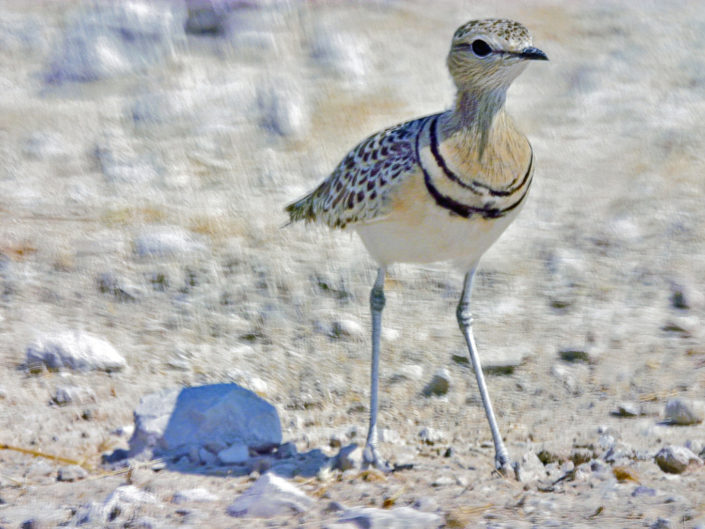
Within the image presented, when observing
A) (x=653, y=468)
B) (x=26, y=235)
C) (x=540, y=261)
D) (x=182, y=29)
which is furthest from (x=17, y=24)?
(x=653, y=468)

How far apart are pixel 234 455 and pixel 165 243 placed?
2.07m

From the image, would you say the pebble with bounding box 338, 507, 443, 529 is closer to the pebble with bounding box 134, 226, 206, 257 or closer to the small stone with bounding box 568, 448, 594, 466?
the small stone with bounding box 568, 448, 594, 466

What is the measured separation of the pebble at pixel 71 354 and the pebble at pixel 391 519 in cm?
158

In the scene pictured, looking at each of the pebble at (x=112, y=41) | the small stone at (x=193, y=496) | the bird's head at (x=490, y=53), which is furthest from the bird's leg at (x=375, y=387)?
the pebble at (x=112, y=41)

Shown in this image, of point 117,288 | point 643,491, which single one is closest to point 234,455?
point 643,491

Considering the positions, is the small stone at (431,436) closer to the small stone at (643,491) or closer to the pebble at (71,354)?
the small stone at (643,491)

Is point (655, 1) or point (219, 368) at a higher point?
point (655, 1)

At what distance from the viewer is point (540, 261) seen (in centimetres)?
570

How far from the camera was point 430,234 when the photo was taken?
147 inches

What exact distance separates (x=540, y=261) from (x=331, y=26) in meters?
3.78

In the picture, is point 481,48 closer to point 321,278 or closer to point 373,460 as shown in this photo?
point 373,460

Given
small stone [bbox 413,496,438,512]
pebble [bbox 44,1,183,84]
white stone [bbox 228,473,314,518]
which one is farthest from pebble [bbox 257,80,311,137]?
small stone [bbox 413,496,438,512]

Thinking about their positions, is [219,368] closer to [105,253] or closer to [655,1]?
[105,253]

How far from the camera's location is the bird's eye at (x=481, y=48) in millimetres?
3682
